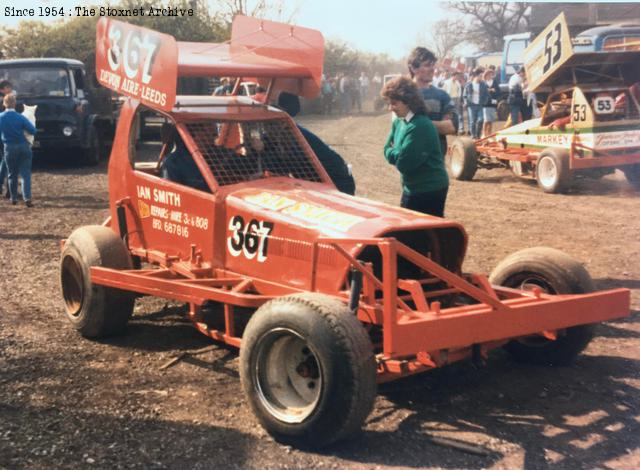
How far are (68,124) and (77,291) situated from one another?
32.7ft

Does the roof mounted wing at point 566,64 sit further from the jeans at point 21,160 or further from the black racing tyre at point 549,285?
the jeans at point 21,160

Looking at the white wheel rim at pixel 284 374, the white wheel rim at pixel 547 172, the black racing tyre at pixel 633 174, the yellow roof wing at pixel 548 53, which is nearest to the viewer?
the white wheel rim at pixel 284 374

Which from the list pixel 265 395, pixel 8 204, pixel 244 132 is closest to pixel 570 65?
pixel 244 132

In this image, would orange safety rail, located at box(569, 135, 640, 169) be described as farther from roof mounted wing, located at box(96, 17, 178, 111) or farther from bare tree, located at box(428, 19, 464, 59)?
bare tree, located at box(428, 19, 464, 59)

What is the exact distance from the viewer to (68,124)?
14.9 metres

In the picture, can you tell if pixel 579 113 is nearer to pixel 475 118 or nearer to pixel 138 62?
pixel 475 118

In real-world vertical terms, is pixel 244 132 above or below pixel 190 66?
below

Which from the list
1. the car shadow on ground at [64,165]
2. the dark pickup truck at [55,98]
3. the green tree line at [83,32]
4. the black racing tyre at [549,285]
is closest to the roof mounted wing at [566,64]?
the black racing tyre at [549,285]

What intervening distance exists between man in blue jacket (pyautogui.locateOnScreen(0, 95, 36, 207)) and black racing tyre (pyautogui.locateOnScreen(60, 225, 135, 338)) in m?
6.01

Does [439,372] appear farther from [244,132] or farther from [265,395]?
[244,132]

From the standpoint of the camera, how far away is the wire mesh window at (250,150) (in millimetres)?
5446

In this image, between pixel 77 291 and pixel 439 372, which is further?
pixel 77 291

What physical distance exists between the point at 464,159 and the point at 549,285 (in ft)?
29.8

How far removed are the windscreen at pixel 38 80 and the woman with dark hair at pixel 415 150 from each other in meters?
11.2
